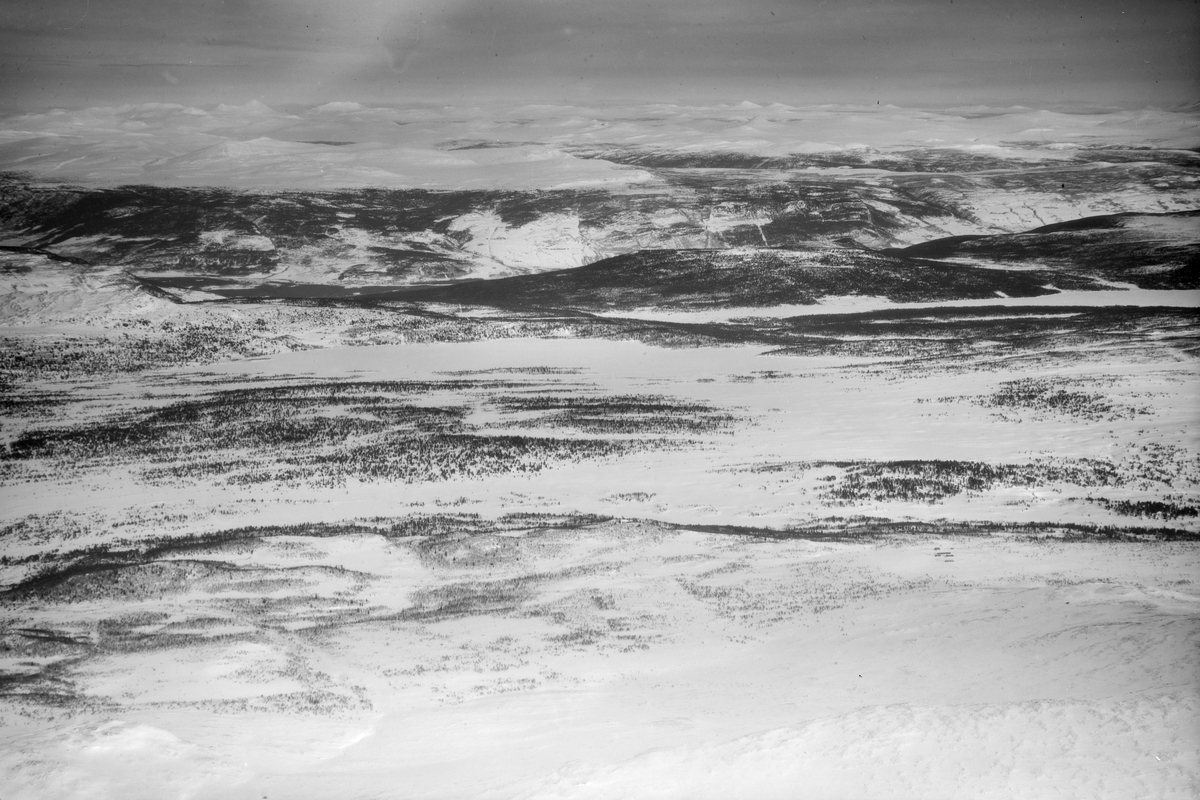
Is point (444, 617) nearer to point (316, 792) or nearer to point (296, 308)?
point (316, 792)

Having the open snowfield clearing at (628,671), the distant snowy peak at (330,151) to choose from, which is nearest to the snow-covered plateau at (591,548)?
the open snowfield clearing at (628,671)

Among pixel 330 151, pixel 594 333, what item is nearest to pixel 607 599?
pixel 594 333

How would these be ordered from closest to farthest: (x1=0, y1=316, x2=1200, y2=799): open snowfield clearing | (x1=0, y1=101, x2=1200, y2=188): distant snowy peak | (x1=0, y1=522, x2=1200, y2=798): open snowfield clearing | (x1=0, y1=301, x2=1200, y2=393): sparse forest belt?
(x1=0, y1=522, x2=1200, y2=798): open snowfield clearing, (x1=0, y1=316, x2=1200, y2=799): open snowfield clearing, (x1=0, y1=301, x2=1200, y2=393): sparse forest belt, (x1=0, y1=101, x2=1200, y2=188): distant snowy peak

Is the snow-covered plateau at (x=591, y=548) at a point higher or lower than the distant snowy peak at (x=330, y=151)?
lower

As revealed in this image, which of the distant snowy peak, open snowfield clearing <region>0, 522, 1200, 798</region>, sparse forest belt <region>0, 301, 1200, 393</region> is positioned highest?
the distant snowy peak

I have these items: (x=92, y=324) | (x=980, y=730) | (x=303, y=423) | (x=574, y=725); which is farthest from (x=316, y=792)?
(x=92, y=324)

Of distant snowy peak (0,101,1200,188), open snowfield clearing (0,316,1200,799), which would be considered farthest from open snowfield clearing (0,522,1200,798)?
distant snowy peak (0,101,1200,188)

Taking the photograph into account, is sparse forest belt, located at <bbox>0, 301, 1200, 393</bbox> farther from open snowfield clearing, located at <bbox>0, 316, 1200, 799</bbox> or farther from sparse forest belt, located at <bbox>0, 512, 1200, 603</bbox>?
sparse forest belt, located at <bbox>0, 512, 1200, 603</bbox>

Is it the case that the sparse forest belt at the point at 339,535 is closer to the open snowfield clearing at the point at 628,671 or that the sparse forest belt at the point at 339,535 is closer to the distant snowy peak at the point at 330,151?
the open snowfield clearing at the point at 628,671

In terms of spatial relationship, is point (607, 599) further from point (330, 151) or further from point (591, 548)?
point (330, 151)
